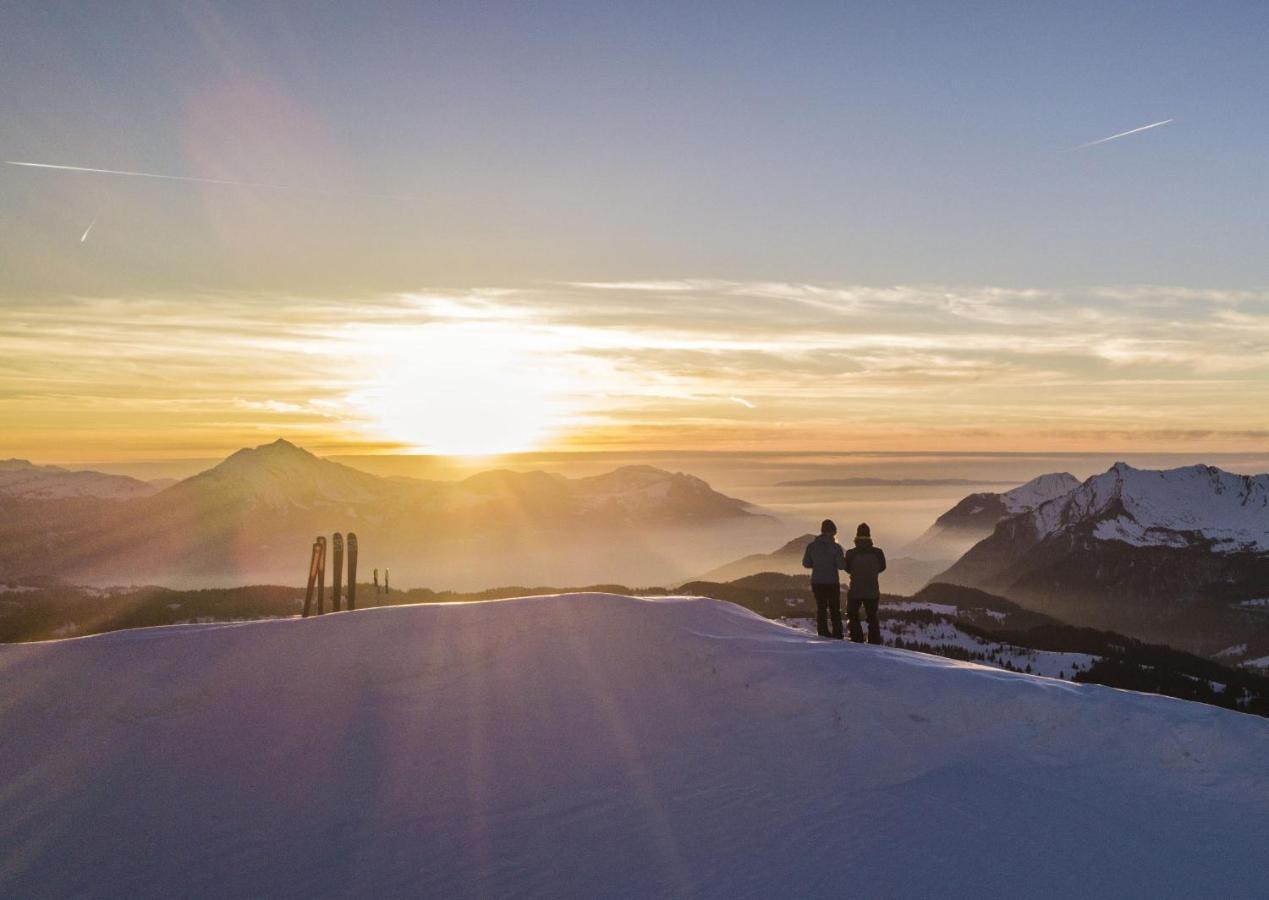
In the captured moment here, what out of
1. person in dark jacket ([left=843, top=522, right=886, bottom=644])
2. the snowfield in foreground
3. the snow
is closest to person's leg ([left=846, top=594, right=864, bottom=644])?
person in dark jacket ([left=843, top=522, right=886, bottom=644])

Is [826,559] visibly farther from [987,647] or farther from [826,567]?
[987,647]

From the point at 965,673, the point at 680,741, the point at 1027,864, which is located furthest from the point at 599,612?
the point at 1027,864

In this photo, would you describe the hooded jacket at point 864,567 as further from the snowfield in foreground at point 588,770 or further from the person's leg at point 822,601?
the snowfield in foreground at point 588,770

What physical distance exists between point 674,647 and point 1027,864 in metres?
6.30

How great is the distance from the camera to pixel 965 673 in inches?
489

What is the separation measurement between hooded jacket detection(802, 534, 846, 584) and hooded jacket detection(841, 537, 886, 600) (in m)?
0.19

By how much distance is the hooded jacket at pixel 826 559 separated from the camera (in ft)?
55.6

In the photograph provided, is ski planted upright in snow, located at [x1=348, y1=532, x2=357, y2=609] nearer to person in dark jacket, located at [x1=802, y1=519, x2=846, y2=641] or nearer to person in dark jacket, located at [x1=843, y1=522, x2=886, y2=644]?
person in dark jacket, located at [x1=802, y1=519, x2=846, y2=641]

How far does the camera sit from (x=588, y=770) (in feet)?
32.0

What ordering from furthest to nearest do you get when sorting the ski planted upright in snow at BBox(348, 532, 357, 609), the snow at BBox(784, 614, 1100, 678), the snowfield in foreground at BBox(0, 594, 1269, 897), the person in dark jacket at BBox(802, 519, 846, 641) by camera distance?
the snow at BBox(784, 614, 1100, 678)
the ski planted upright in snow at BBox(348, 532, 357, 609)
the person in dark jacket at BBox(802, 519, 846, 641)
the snowfield in foreground at BBox(0, 594, 1269, 897)

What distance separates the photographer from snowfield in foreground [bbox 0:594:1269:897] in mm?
7820

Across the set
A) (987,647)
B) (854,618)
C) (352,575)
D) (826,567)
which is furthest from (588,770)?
(987,647)

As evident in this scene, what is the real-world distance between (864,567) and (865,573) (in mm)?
128

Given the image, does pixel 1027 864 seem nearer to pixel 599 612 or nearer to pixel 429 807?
pixel 429 807
